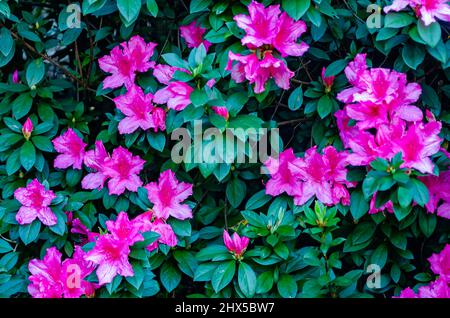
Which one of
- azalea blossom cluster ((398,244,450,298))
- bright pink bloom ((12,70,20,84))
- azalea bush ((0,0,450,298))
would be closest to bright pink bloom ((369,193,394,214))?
azalea bush ((0,0,450,298))

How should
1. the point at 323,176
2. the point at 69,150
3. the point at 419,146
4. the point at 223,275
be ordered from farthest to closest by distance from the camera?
1. the point at 69,150
2. the point at 323,176
3. the point at 223,275
4. the point at 419,146

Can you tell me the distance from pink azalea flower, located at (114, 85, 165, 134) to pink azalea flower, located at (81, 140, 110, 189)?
0.37 feet

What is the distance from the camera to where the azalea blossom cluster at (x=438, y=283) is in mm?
1948

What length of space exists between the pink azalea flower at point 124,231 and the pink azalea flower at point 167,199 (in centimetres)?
16

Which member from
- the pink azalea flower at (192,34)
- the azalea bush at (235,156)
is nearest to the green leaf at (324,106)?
the azalea bush at (235,156)

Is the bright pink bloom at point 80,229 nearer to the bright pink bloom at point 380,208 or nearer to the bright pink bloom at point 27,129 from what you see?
the bright pink bloom at point 27,129

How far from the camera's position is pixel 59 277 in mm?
2000

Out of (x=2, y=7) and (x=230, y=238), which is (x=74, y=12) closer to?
(x=2, y=7)

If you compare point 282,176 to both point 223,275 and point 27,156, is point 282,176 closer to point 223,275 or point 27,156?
point 223,275

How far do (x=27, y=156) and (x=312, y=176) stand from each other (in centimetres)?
91

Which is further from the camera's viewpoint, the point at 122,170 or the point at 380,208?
the point at 122,170

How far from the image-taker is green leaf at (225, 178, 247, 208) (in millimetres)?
2203

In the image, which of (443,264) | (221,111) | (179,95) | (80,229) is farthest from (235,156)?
(443,264)

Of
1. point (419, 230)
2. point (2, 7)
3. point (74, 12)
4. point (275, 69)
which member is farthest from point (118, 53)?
point (419, 230)
